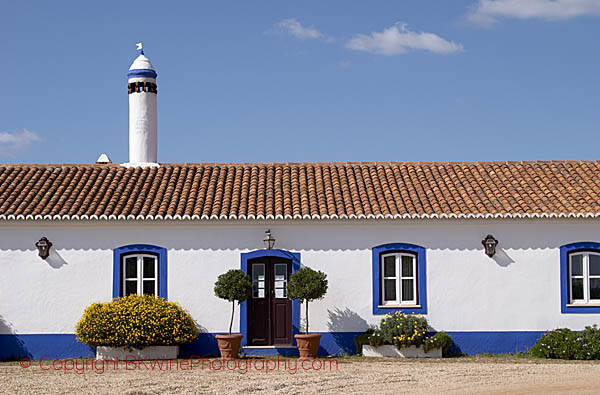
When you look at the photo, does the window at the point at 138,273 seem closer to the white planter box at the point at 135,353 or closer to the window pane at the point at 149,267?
the window pane at the point at 149,267

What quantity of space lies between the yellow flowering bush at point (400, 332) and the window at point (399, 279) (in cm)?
71

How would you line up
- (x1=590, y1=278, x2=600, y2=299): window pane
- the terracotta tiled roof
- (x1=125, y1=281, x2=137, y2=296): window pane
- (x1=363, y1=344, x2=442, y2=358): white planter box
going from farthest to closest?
(x1=125, y1=281, x2=137, y2=296): window pane
(x1=590, y1=278, x2=600, y2=299): window pane
the terracotta tiled roof
(x1=363, y1=344, x2=442, y2=358): white planter box

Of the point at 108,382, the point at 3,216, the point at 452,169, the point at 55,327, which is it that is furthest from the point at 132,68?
the point at 108,382

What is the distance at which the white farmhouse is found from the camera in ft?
56.9

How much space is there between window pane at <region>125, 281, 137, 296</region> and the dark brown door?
2.61m

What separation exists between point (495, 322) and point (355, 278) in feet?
10.7

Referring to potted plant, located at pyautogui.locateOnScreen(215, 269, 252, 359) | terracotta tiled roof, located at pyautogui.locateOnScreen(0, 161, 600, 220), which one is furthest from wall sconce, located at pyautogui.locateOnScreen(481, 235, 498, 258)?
potted plant, located at pyautogui.locateOnScreen(215, 269, 252, 359)

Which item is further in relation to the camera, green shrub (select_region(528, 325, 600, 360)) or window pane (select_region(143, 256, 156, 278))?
window pane (select_region(143, 256, 156, 278))

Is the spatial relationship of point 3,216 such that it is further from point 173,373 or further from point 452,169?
point 452,169

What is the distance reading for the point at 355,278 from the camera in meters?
17.5

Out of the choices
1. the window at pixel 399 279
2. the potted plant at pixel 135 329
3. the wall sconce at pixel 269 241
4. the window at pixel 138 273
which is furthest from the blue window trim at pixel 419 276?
the window at pixel 138 273

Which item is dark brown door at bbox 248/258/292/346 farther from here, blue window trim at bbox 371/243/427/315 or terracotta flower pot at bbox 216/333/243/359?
blue window trim at bbox 371/243/427/315

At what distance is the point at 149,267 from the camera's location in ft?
58.1

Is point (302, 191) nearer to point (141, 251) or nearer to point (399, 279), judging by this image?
point (399, 279)
